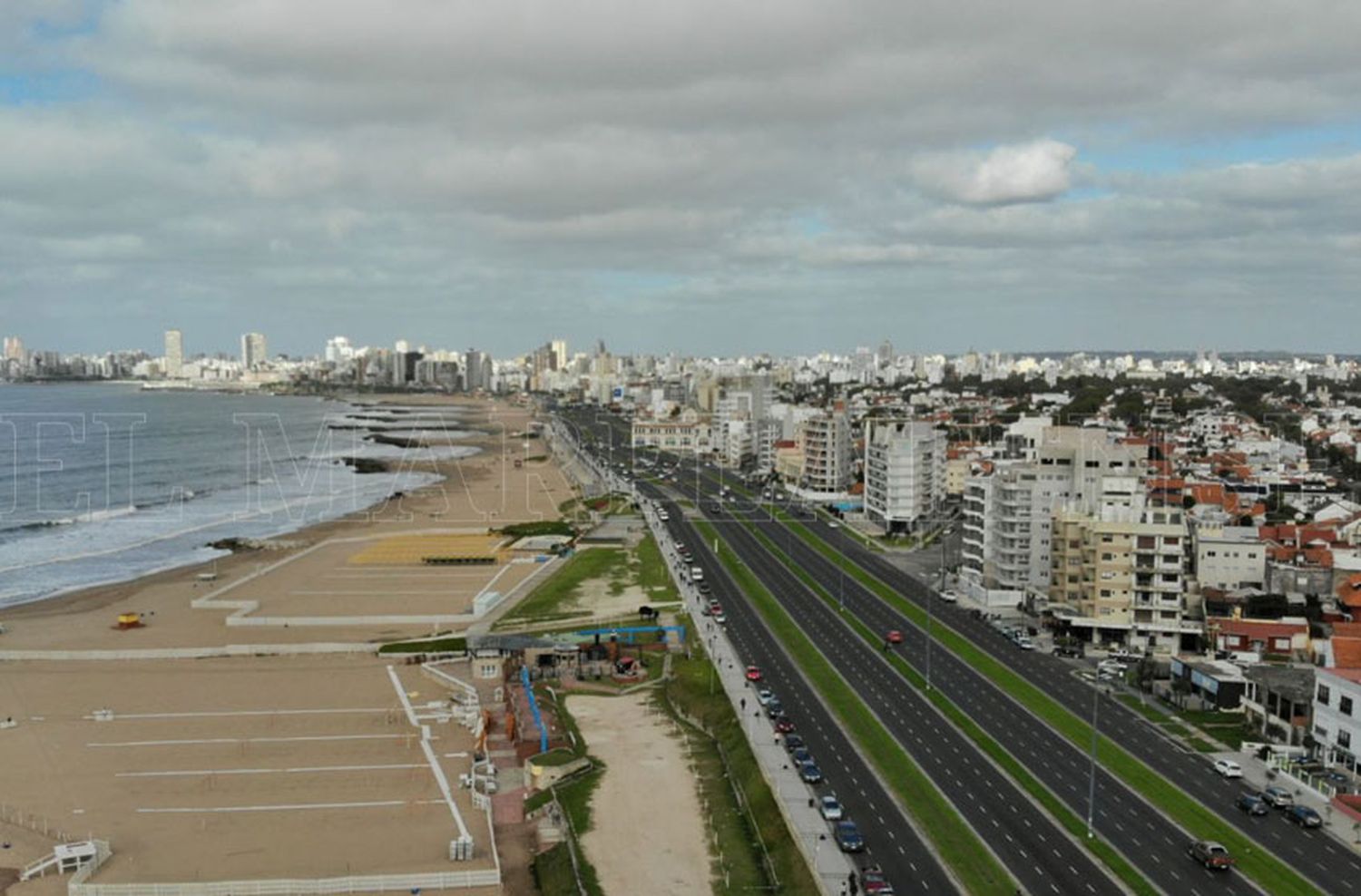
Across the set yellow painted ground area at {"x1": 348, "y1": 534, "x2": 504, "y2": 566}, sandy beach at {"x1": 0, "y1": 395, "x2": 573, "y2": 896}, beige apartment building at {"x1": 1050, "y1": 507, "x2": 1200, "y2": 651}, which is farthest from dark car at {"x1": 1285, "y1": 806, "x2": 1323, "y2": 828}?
yellow painted ground area at {"x1": 348, "y1": 534, "x2": 504, "y2": 566}

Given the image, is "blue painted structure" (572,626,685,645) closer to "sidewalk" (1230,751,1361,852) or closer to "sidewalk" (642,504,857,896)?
"sidewalk" (642,504,857,896)

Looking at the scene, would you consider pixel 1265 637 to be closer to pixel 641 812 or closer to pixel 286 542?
pixel 641 812

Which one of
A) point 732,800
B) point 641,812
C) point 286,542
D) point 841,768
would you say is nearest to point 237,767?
Answer: point 641,812

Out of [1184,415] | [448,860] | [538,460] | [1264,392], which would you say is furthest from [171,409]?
[448,860]

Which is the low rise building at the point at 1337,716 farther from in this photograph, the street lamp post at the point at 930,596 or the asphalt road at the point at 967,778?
the street lamp post at the point at 930,596

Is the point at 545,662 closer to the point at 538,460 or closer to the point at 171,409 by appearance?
the point at 538,460

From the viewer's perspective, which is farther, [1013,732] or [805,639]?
[805,639]
